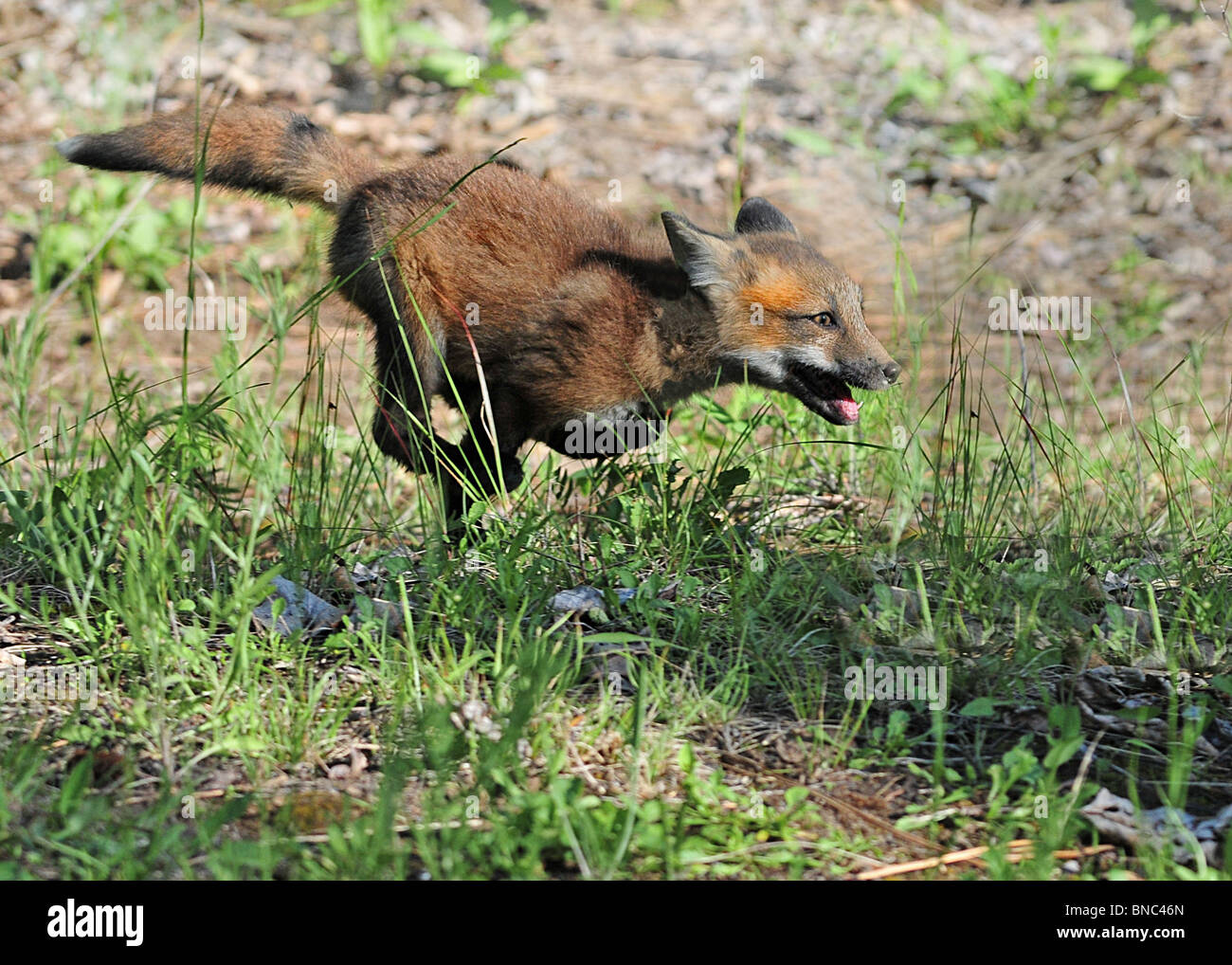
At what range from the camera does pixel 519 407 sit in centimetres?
509

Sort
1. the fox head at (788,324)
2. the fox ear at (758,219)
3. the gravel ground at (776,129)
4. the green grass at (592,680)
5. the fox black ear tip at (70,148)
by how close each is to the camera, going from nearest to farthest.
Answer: the green grass at (592,680)
the fox black ear tip at (70,148)
the fox head at (788,324)
the fox ear at (758,219)
the gravel ground at (776,129)

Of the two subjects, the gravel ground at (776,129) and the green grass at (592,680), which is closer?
the green grass at (592,680)

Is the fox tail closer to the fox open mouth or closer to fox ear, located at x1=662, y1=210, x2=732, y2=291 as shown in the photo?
fox ear, located at x1=662, y1=210, x2=732, y2=291

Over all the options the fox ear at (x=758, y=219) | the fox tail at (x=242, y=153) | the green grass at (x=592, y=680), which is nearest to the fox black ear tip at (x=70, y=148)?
the fox tail at (x=242, y=153)

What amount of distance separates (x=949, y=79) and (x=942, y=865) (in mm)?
9556

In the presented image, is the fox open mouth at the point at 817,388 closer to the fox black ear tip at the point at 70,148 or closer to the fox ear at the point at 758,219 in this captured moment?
the fox ear at the point at 758,219

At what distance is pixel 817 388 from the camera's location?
5230 millimetres

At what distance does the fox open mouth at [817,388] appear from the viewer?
515 cm

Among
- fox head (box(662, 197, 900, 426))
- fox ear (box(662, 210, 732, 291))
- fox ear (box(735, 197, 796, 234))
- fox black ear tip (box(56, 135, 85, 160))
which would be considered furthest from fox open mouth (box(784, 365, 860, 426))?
fox black ear tip (box(56, 135, 85, 160))

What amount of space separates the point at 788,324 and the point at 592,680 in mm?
2255

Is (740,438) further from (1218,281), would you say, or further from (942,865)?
(1218,281)

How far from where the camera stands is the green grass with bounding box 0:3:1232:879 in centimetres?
277

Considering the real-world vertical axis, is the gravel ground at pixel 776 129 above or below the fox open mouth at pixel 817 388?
above

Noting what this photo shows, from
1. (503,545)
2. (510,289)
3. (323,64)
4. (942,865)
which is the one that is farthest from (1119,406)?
(323,64)
